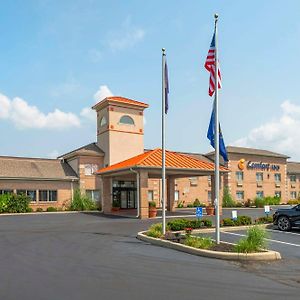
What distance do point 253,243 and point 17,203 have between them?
28.7 metres

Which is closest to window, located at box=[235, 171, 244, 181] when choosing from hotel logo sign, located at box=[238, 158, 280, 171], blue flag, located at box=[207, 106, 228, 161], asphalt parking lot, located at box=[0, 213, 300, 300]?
hotel logo sign, located at box=[238, 158, 280, 171]

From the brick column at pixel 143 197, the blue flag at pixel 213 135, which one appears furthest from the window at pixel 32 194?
the blue flag at pixel 213 135

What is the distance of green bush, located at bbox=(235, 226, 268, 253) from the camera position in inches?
461

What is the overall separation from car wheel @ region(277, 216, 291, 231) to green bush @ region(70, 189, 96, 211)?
23655 mm

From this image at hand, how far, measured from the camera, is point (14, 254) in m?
12.3

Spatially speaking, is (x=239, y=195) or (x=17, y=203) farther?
(x=239, y=195)

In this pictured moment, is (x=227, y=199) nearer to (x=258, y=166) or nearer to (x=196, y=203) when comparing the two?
(x=196, y=203)

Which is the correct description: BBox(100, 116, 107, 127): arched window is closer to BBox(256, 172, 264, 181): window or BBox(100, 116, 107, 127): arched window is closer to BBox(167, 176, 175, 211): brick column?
BBox(167, 176, 175, 211): brick column

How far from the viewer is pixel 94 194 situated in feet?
136

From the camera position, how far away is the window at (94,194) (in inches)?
1621

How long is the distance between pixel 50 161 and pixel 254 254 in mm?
35472

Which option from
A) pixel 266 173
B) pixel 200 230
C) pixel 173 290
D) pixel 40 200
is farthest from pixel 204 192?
pixel 173 290

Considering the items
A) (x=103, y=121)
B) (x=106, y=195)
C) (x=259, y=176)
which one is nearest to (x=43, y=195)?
(x=106, y=195)

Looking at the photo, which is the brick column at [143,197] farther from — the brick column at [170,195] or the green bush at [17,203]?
Result: the green bush at [17,203]
